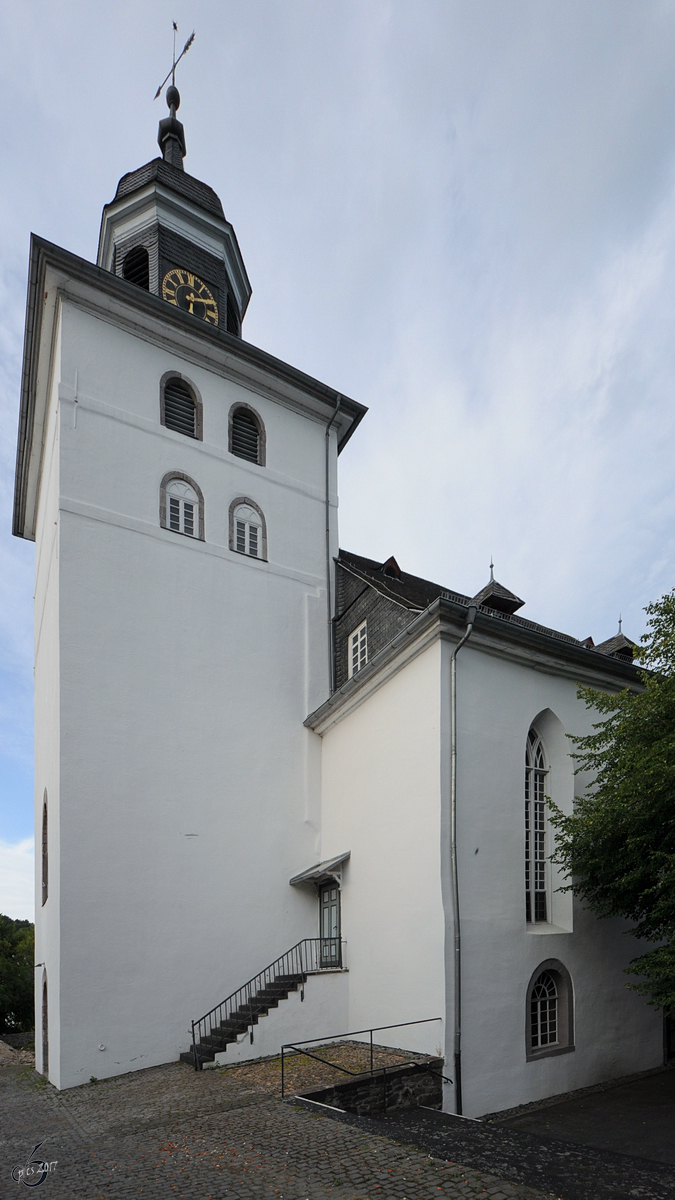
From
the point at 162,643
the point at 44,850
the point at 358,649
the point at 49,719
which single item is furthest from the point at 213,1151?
the point at 358,649

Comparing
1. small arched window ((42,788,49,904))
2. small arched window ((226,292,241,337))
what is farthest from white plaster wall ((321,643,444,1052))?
small arched window ((226,292,241,337))

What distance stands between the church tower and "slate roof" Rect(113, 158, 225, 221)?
0.48 meters

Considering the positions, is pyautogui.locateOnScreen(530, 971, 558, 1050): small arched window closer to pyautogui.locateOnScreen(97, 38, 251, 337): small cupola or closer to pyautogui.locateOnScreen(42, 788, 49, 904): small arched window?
pyautogui.locateOnScreen(42, 788, 49, 904): small arched window

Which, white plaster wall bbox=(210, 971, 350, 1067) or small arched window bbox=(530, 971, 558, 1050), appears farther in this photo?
small arched window bbox=(530, 971, 558, 1050)

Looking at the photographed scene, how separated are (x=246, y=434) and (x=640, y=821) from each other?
11.7 metres

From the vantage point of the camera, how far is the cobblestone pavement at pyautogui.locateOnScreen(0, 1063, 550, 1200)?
7.16 meters

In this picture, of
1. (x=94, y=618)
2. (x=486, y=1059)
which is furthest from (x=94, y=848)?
(x=486, y=1059)

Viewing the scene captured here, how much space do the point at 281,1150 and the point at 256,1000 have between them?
256 inches

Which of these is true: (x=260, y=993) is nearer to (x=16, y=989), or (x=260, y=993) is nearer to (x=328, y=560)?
(x=328, y=560)

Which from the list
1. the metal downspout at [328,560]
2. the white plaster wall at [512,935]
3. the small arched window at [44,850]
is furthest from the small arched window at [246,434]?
the small arched window at [44,850]

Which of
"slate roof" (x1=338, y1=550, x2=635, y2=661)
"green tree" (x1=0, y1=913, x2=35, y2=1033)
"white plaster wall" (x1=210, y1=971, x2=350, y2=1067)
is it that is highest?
"slate roof" (x1=338, y1=550, x2=635, y2=661)

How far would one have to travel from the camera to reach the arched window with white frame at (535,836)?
1445cm

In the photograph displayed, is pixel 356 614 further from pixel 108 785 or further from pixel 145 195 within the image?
pixel 145 195

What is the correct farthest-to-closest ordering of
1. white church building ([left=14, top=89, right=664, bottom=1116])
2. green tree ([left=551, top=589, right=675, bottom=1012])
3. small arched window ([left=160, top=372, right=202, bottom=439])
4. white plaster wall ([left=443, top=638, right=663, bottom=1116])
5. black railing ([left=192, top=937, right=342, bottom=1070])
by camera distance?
small arched window ([left=160, top=372, right=202, bottom=439]) → black railing ([left=192, top=937, right=342, bottom=1070]) → white church building ([left=14, top=89, right=664, bottom=1116]) → white plaster wall ([left=443, top=638, right=663, bottom=1116]) → green tree ([left=551, top=589, right=675, bottom=1012])
